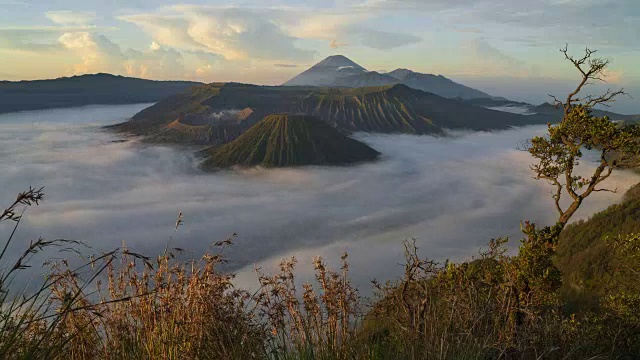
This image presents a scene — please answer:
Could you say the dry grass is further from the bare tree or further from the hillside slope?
the hillside slope

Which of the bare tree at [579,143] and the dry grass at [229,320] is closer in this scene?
the dry grass at [229,320]

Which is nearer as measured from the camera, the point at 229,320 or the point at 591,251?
the point at 229,320

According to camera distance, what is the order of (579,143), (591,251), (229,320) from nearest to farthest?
(229,320), (579,143), (591,251)

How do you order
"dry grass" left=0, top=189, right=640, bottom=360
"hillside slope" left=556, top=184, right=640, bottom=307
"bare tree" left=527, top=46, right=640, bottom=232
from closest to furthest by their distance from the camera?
"dry grass" left=0, top=189, right=640, bottom=360, "bare tree" left=527, top=46, right=640, bottom=232, "hillside slope" left=556, top=184, right=640, bottom=307

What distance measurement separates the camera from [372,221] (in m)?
170

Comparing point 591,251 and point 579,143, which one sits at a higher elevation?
point 579,143

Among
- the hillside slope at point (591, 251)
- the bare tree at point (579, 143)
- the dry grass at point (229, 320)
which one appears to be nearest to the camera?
the dry grass at point (229, 320)

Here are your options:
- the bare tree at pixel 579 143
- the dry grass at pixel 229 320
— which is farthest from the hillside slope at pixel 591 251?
the dry grass at pixel 229 320

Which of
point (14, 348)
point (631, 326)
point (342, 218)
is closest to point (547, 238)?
point (631, 326)

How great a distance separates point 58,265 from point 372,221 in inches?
6622

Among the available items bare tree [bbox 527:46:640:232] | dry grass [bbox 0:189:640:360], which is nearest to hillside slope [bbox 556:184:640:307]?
bare tree [bbox 527:46:640:232]

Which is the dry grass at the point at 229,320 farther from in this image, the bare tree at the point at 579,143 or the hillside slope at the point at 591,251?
the hillside slope at the point at 591,251

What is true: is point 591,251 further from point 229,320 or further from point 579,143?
point 229,320

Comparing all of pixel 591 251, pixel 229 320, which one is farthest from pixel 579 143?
pixel 591 251
